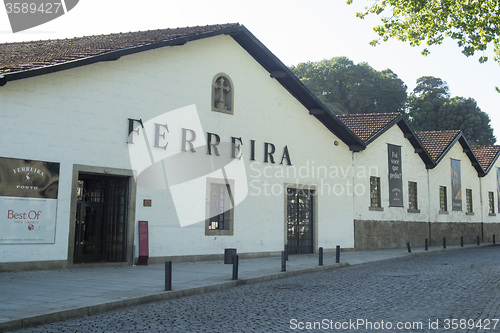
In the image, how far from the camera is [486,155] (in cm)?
4038

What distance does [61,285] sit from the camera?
11156 millimetres

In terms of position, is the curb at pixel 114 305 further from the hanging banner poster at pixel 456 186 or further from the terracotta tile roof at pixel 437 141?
the hanging banner poster at pixel 456 186

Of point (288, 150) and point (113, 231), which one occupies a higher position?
point (288, 150)

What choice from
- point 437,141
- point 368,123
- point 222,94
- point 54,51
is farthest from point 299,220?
point 437,141

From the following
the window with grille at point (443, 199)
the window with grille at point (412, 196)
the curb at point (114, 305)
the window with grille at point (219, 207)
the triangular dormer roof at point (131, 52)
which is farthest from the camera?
the window with grille at point (443, 199)

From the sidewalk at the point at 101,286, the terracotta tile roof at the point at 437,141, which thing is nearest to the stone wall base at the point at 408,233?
the terracotta tile roof at the point at 437,141

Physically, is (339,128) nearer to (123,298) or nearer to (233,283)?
(233,283)

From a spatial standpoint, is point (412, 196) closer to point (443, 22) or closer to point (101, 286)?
point (443, 22)

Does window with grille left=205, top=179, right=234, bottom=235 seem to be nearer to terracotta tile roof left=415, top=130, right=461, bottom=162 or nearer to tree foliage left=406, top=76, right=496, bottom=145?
terracotta tile roof left=415, top=130, right=461, bottom=162

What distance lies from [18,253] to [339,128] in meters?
15.1

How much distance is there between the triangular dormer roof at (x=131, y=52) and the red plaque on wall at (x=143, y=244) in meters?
5.17

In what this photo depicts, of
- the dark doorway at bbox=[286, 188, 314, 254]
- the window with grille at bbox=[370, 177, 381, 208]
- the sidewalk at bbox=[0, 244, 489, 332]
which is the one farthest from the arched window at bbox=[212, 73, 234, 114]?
the window with grille at bbox=[370, 177, 381, 208]

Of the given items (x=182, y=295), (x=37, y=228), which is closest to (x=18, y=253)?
(x=37, y=228)

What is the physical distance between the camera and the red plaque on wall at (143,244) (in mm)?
16266
